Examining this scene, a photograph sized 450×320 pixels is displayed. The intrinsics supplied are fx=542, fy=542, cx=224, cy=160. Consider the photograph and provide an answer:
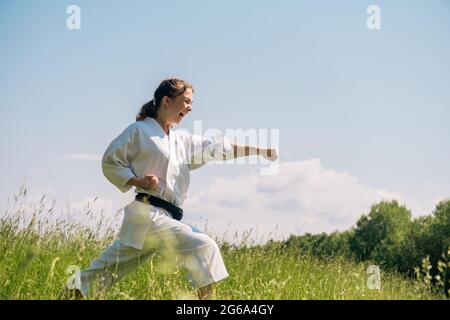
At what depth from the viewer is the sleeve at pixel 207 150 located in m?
5.22

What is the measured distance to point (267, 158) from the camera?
537 cm

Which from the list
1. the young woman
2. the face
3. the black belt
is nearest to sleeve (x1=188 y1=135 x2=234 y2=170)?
the young woman

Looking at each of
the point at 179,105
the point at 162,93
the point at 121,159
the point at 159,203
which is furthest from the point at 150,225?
the point at 162,93

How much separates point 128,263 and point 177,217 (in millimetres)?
588

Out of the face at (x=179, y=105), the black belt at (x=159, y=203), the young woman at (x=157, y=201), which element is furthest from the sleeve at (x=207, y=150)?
the black belt at (x=159, y=203)

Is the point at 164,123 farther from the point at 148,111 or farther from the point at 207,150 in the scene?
the point at 207,150

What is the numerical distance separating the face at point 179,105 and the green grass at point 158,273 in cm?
138

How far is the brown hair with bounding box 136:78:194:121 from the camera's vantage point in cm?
499

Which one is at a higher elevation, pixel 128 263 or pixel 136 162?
pixel 136 162

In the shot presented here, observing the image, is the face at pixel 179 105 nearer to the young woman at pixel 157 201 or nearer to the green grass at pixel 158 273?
the young woman at pixel 157 201

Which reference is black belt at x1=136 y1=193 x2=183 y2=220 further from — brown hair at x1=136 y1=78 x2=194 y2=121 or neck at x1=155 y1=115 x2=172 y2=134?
brown hair at x1=136 y1=78 x2=194 y2=121

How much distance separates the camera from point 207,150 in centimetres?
530
